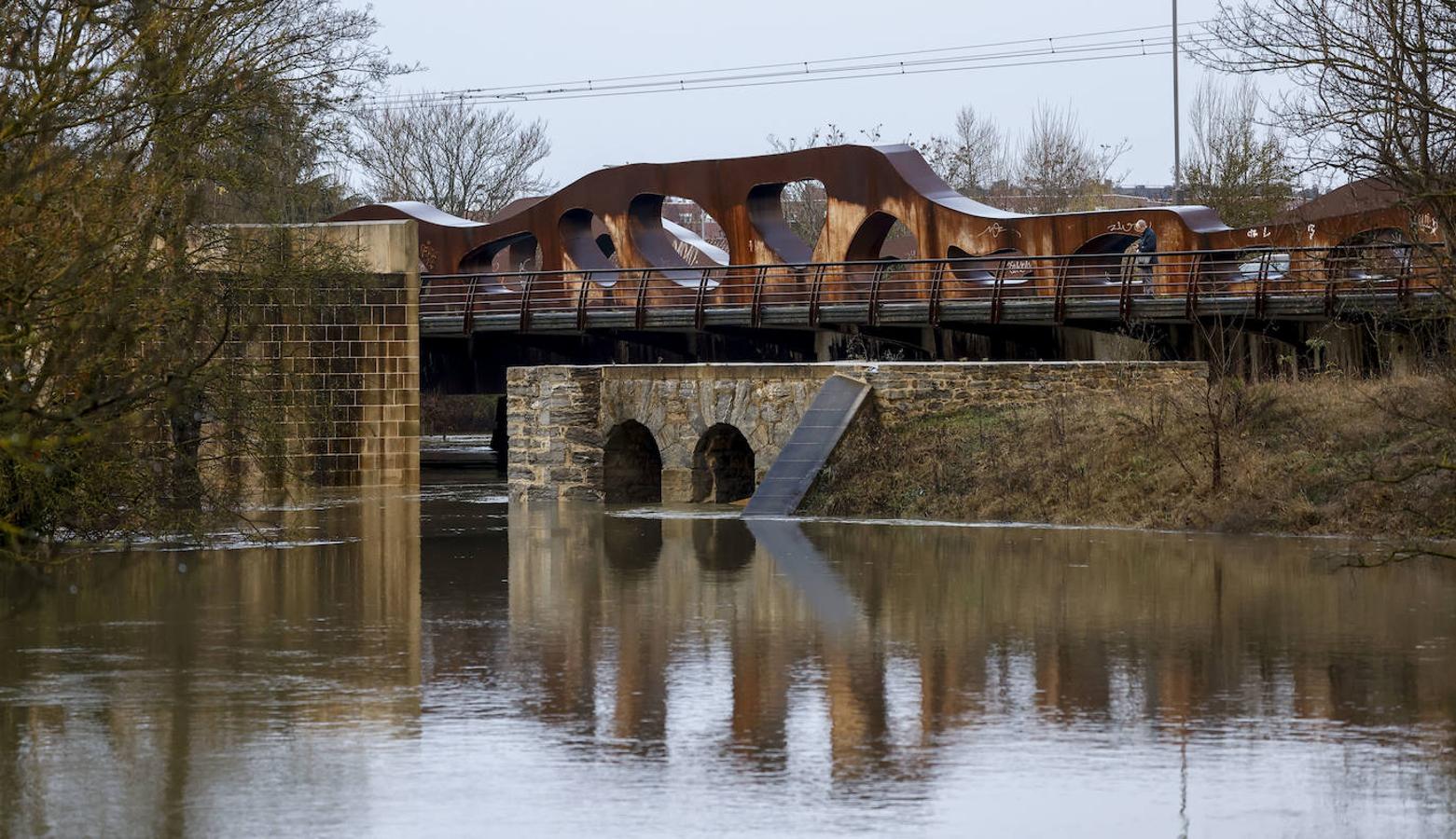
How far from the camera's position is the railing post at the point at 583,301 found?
40.7 m

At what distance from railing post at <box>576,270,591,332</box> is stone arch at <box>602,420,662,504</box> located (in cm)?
805

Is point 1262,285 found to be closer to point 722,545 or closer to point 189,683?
point 722,545

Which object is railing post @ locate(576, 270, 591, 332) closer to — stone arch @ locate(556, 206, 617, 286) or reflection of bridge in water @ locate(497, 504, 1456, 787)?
stone arch @ locate(556, 206, 617, 286)

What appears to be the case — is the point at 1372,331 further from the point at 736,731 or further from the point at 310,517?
the point at 736,731

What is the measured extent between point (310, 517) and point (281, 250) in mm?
4689

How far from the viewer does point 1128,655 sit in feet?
47.0

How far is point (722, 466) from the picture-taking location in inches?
1239

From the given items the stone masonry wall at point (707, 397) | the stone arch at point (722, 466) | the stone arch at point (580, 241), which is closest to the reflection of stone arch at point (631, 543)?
the stone masonry wall at point (707, 397)

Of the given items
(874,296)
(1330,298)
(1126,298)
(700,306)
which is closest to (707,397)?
(874,296)

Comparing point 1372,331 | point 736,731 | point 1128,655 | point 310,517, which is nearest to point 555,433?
point 310,517

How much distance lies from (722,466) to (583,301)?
10592 millimetres

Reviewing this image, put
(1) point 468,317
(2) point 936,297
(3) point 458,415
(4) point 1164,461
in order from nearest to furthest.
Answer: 1. (4) point 1164,461
2. (2) point 936,297
3. (1) point 468,317
4. (3) point 458,415

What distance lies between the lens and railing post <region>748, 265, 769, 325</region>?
38656 millimetres

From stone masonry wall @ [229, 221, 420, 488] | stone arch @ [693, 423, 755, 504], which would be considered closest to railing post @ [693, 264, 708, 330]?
stone masonry wall @ [229, 221, 420, 488]
